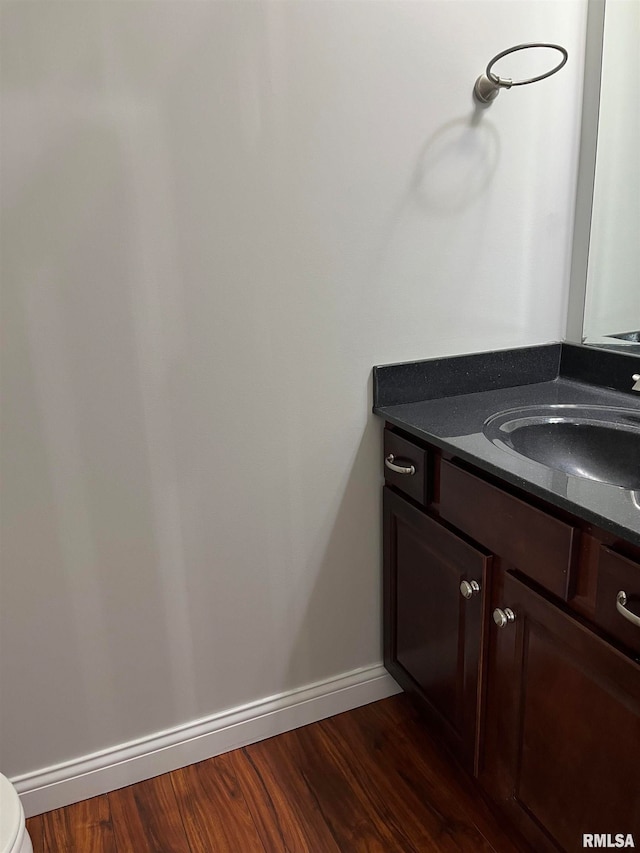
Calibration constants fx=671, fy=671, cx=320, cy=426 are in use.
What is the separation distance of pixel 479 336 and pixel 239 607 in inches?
36.3

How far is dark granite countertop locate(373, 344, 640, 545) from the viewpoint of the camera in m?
1.38

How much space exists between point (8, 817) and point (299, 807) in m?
0.73

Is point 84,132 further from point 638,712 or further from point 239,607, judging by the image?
point 638,712

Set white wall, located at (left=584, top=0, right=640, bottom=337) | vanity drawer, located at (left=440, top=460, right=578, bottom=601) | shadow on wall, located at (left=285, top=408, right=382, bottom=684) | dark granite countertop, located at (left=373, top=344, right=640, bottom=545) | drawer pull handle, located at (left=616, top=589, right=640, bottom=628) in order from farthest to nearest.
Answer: shadow on wall, located at (left=285, top=408, right=382, bottom=684) → white wall, located at (left=584, top=0, right=640, bottom=337) → dark granite countertop, located at (left=373, top=344, right=640, bottom=545) → vanity drawer, located at (left=440, top=460, right=578, bottom=601) → drawer pull handle, located at (left=616, top=589, right=640, bottom=628)

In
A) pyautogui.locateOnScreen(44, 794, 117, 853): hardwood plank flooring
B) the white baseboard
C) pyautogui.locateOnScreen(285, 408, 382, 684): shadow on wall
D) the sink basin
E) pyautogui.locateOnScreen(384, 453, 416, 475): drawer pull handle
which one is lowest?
pyautogui.locateOnScreen(44, 794, 117, 853): hardwood plank flooring

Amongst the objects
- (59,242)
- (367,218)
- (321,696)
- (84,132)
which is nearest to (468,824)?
(321,696)

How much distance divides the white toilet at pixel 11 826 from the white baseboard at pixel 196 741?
20.4 inches

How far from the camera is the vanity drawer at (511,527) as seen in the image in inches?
44.7

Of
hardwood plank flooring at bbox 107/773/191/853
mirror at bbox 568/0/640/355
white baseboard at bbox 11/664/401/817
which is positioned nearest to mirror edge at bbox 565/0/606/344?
mirror at bbox 568/0/640/355

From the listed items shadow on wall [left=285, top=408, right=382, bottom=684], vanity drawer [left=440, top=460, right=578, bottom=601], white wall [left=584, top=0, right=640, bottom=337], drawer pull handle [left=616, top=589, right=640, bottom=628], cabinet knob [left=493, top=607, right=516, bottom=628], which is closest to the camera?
drawer pull handle [left=616, top=589, right=640, bottom=628]

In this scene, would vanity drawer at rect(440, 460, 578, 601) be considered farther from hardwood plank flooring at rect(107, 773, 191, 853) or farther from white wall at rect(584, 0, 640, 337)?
hardwood plank flooring at rect(107, 773, 191, 853)

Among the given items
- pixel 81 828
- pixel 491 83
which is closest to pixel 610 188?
pixel 491 83

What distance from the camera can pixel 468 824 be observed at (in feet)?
4.94

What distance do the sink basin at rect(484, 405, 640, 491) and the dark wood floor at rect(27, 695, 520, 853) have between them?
0.80m
